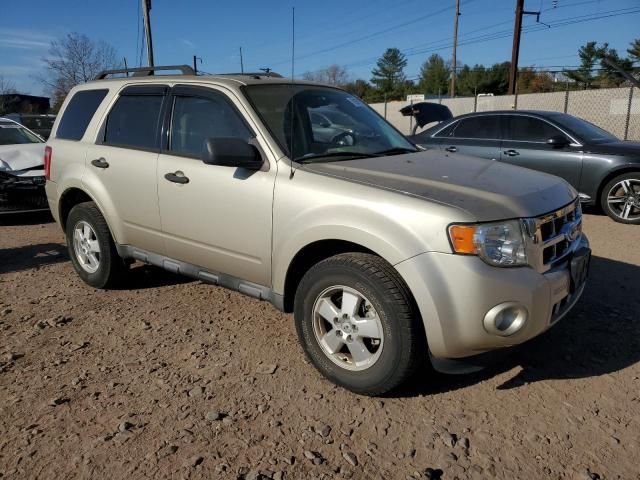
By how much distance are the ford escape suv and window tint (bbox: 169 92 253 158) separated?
0.01 m

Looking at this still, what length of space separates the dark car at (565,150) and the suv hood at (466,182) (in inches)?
161

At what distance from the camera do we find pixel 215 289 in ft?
15.7

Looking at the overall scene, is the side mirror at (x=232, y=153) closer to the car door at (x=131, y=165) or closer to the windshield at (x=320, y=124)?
the windshield at (x=320, y=124)

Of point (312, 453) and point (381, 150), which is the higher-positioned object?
point (381, 150)

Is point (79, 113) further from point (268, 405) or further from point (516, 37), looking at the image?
point (516, 37)

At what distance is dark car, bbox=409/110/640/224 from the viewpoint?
7.33m

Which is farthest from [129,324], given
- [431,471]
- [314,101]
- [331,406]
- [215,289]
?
[431,471]

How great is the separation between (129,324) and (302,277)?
1617 mm

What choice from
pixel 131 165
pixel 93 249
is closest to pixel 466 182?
pixel 131 165

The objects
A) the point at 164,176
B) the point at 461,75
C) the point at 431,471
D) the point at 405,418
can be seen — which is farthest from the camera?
the point at 461,75

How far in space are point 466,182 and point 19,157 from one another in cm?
741

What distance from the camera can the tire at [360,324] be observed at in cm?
272

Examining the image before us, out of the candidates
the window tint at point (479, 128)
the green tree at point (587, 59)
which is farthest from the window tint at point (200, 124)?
the green tree at point (587, 59)

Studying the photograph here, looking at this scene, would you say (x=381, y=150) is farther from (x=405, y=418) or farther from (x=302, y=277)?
(x=405, y=418)
